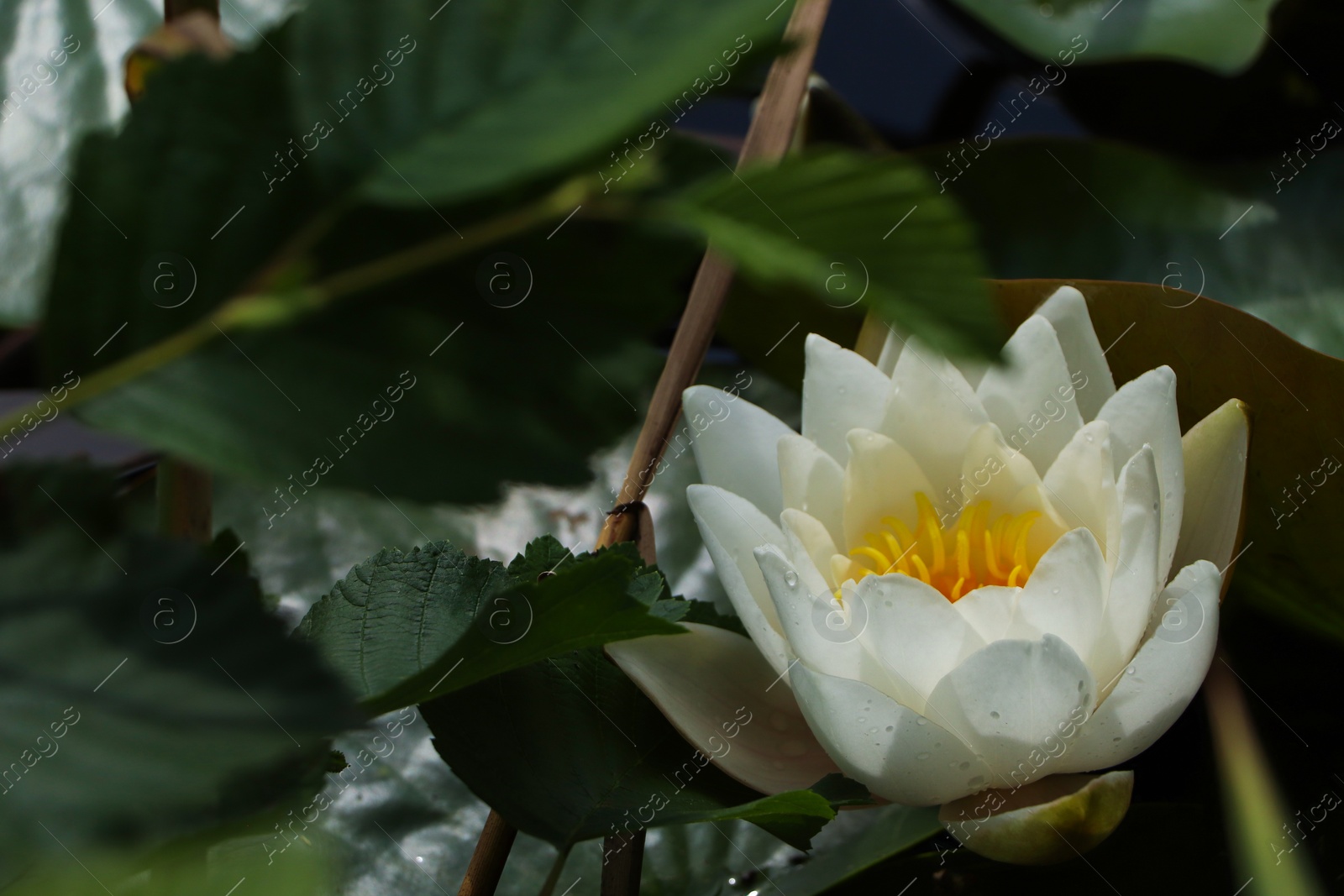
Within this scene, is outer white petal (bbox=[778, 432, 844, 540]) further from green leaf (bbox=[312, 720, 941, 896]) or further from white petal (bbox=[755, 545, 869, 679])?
green leaf (bbox=[312, 720, 941, 896])

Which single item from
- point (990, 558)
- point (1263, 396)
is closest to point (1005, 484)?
point (990, 558)

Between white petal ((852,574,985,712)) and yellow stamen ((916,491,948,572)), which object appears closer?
white petal ((852,574,985,712))

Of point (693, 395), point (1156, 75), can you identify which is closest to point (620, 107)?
point (693, 395)

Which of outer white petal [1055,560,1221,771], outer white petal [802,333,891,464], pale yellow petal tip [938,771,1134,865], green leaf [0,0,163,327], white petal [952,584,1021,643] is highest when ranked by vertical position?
green leaf [0,0,163,327]

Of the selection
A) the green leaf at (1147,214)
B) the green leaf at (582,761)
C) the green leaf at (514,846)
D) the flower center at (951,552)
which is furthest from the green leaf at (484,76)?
the green leaf at (1147,214)

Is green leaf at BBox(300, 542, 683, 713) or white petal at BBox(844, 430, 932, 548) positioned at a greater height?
green leaf at BBox(300, 542, 683, 713)

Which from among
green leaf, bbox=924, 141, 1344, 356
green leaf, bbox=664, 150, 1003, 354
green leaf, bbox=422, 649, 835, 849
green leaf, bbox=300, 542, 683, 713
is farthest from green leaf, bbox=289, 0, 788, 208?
green leaf, bbox=924, 141, 1344, 356
